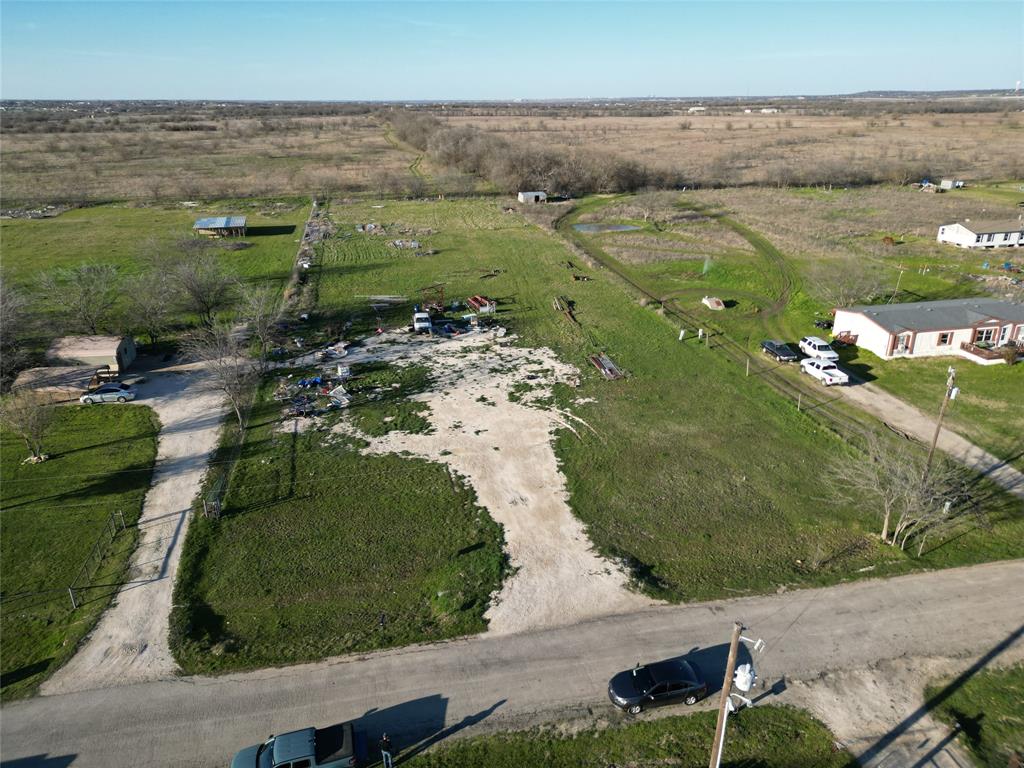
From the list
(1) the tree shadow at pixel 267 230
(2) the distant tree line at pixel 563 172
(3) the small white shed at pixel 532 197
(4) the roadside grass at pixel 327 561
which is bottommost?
(4) the roadside grass at pixel 327 561

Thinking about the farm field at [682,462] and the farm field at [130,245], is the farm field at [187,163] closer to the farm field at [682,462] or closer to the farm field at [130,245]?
the farm field at [130,245]

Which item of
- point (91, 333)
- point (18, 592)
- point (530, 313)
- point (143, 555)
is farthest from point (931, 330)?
point (91, 333)

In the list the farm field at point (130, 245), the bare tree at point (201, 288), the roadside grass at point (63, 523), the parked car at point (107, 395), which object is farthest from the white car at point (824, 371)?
the farm field at point (130, 245)

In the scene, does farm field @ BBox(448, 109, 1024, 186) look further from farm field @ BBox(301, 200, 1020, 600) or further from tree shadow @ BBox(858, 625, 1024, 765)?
tree shadow @ BBox(858, 625, 1024, 765)

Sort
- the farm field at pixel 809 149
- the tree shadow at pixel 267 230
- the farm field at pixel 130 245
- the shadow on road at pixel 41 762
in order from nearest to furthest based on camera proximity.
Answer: the shadow on road at pixel 41 762 → the farm field at pixel 130 245 → the tree shadow at pixel 267 230 → the farm field at pixel 809 149

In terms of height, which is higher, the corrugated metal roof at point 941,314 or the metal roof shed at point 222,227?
the metal roof shed at point 222,227

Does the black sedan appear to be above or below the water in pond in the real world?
below

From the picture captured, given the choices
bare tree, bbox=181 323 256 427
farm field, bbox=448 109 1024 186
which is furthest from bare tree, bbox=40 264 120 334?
farm field, bbox=448 109 1024 186
